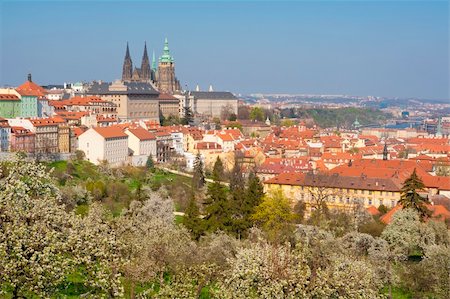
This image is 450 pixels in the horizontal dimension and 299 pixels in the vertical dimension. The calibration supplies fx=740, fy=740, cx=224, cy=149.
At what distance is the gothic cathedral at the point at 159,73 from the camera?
406 ft

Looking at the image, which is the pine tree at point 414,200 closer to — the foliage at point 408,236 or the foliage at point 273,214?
the foliage at point 408,236

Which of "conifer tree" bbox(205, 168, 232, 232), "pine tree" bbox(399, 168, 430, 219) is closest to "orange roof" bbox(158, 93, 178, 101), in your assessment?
"conifer tree" bbox(205, 168, 232, 232)

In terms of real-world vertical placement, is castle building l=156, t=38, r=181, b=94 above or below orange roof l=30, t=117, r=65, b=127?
above

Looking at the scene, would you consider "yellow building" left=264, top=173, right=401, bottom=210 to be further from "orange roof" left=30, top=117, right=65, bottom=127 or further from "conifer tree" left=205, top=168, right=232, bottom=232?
"orange roof" left=30, top=117, right=65, bottom=127

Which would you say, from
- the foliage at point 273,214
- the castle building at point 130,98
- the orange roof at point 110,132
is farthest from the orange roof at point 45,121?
the foliage at point 273,214

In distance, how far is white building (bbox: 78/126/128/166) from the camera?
6569 cm

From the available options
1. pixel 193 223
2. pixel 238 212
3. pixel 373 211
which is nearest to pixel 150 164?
pixel 373 211

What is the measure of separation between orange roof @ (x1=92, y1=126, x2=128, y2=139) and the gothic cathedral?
53.4 metres

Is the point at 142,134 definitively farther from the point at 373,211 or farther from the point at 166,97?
the point at 166,97

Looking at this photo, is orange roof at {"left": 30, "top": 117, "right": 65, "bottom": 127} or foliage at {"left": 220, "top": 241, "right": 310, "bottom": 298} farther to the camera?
orange roof at {"left": 30, "top": 117, "right": 65, "bottom": 127}

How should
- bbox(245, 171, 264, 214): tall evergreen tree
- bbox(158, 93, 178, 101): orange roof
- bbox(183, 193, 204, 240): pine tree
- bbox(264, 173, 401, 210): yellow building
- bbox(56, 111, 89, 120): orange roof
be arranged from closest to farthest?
bbox(183, 193, 204, 240): pine tree, bbox(245, 171, 264, 214): tall evergreen tree, bbox(264, 173, 401, 210): yellow building, bbox(56, 111, 89, 120): orange roof, bbox(158, 93, 178, 101): orange roof

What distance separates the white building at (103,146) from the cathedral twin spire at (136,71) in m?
55.1

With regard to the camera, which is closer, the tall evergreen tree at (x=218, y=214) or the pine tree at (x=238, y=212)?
the tall evergreen tree at (x=218, y=214)

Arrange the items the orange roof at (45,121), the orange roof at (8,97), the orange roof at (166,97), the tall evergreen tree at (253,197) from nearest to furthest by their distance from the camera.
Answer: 1. the tall evergreen tree at (253,197)
2. the orange roof at (45,121)
3. the orange roof at (8,97)
4. the orange roof at (166,97)
